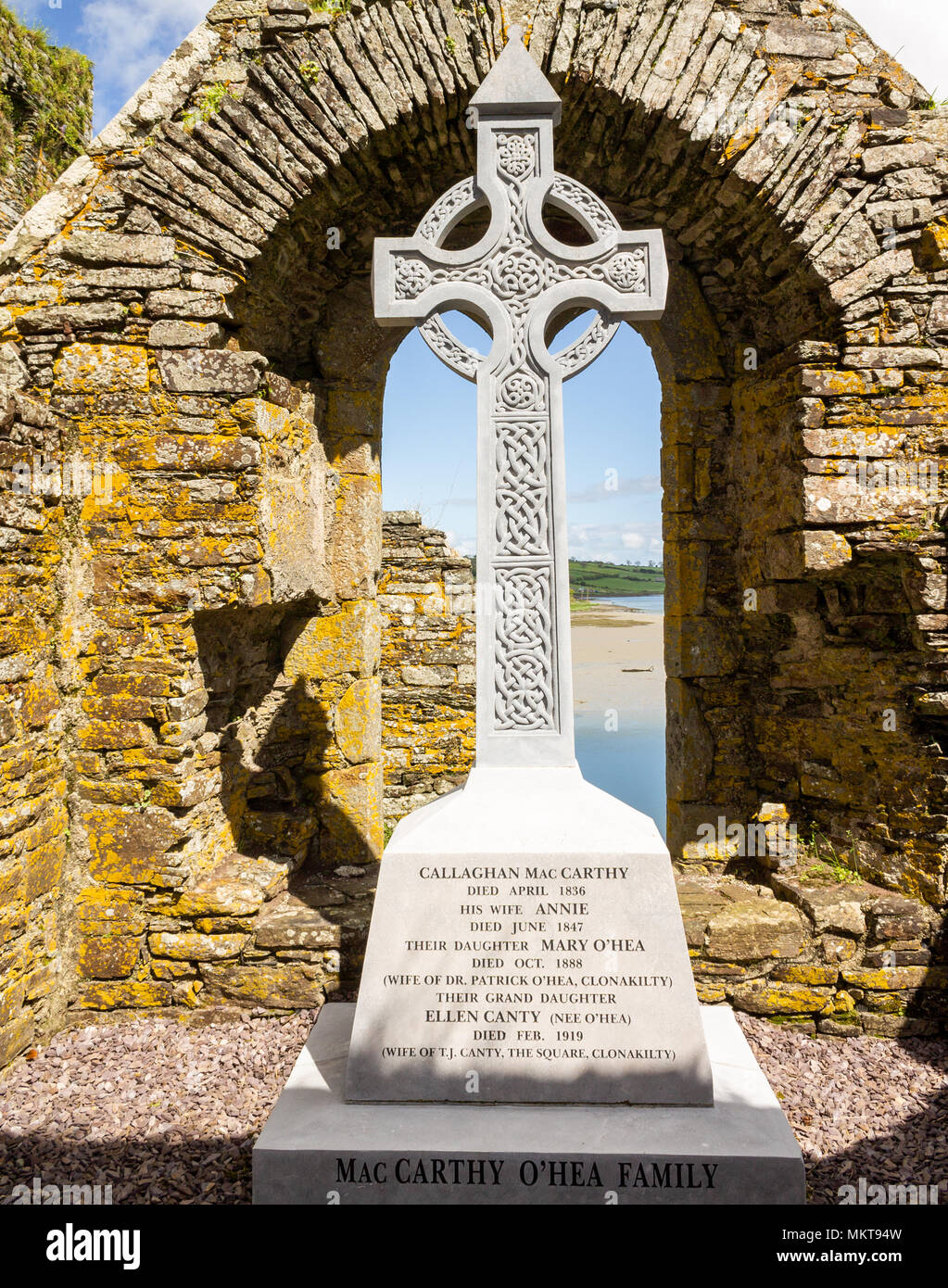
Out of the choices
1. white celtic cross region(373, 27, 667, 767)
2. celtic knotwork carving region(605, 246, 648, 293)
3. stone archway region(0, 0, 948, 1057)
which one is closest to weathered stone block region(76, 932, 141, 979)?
stone archway region(0, 0, 948, 1057)

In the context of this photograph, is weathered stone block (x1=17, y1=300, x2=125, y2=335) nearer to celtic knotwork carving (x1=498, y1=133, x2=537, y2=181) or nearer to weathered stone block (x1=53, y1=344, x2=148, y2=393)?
weathered stone block (x1=53, y1=344, x2=148, y2=393)

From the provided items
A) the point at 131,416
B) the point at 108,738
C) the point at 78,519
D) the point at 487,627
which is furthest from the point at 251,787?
the point at 487,627

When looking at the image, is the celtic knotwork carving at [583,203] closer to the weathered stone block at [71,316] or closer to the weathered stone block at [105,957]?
the weathered stone block at [71,316]

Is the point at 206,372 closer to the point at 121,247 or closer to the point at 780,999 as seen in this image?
the point at 121,247

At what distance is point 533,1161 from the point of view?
2.31 meters

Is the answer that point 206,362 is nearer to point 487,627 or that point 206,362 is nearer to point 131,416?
point 131,416

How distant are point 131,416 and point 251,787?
81.8 inches

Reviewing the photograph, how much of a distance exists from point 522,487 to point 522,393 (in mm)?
339

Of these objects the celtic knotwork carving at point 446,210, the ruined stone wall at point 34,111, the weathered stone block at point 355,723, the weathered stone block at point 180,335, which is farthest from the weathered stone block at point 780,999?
the ruined stone wall at point 34,111

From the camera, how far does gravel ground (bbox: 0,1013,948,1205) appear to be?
2.71 m

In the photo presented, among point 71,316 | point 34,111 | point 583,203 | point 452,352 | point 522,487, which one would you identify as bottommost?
point 522,487

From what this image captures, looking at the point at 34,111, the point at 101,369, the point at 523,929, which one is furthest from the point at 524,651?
the point at 34,111

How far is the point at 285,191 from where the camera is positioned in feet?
12.1

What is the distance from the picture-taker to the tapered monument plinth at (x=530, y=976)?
8.29ft
